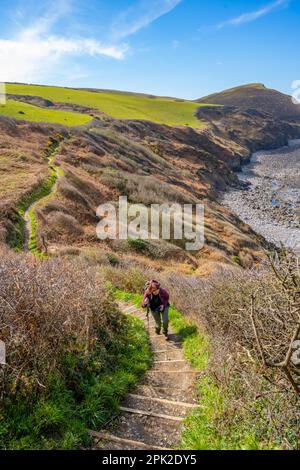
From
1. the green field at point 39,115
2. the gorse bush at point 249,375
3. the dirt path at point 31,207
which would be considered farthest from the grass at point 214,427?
the green field at point 39,115

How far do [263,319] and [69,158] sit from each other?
37220 millimetres

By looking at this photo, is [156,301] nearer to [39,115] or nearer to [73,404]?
[73,404]

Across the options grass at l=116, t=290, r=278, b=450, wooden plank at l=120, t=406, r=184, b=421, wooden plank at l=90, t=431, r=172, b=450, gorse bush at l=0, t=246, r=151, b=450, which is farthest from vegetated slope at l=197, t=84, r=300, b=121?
wooden plank at l=90, t=431, r=172, b=450

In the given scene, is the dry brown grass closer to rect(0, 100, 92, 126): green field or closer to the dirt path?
the dirt path

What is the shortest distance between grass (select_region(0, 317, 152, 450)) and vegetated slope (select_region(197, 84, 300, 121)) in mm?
155782

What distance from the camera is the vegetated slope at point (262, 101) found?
158212mm

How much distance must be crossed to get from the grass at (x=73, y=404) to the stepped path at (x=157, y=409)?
0.75 ft

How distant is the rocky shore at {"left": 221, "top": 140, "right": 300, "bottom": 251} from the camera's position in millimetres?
43281

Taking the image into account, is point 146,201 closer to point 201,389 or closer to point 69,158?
point 69,158

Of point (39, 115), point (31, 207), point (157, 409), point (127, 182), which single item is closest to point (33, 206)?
point (31, 207)

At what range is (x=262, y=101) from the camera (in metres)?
166

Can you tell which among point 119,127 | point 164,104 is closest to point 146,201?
point 119,127

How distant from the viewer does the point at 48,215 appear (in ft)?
79.6

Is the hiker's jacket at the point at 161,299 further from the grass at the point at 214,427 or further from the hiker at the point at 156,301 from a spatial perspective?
the grass at the point at 214,427
